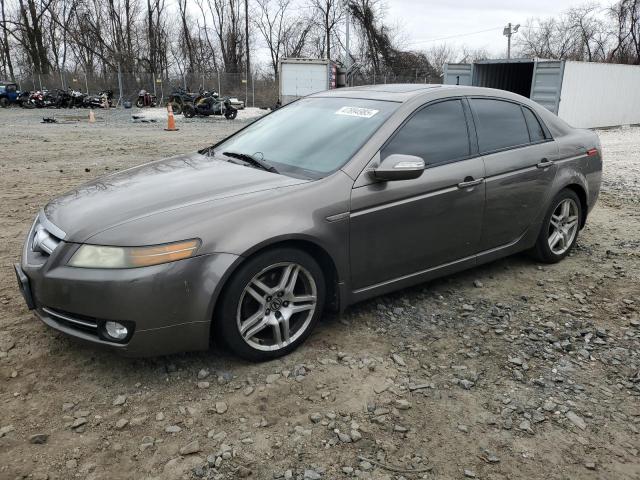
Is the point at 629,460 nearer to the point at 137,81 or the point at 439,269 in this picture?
the point at 439,269

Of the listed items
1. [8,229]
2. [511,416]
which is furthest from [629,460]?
[8,229]

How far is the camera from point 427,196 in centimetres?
361

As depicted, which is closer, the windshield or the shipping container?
the windshield

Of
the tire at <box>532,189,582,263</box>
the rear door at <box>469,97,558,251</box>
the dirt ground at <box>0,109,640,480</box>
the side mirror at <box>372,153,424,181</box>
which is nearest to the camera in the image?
the dirt ground at <box>0,109,640,480</box>

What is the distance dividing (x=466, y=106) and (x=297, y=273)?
6.41 feet

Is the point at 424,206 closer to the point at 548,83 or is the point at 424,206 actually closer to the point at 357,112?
the point at 357,112

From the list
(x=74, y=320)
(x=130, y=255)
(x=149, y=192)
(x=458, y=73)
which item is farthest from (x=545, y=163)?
(x=458, y=73)

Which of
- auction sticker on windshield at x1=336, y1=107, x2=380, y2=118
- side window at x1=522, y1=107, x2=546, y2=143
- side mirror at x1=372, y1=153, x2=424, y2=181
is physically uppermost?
auction sticker on windshield at x1=336, y1=107, x2=380, y2=118

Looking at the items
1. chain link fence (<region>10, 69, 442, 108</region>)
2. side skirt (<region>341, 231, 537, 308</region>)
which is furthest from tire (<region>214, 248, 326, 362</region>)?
chain link fence (<region>10, 69, 442, 108</region>)

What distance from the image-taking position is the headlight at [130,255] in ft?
8.84

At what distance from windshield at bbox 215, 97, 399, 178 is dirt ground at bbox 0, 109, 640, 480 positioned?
1.10m

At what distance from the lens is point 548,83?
17391mm

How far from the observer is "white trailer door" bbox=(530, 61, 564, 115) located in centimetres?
1703

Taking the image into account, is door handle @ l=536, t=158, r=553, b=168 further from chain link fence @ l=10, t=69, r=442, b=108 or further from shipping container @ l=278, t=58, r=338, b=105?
chain link fence @ l=10, t=69, r=442, b=108
